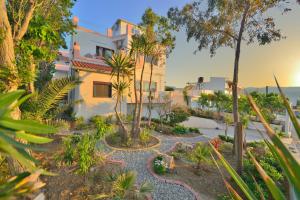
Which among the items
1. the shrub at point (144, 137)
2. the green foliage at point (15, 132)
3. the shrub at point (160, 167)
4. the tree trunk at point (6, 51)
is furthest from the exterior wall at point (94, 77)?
the green foliage at point (15, 132)

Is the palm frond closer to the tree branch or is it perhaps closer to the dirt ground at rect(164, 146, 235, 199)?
the tree branch

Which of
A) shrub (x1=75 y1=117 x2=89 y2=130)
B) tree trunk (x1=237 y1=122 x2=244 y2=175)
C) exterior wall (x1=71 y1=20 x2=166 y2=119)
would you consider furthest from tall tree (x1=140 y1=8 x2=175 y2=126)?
shrub (x1=75 y1=117 x2=89 y2=130)

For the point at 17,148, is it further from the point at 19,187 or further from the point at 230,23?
the point at 230,23

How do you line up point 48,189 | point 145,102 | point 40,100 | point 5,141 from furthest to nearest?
1. point 145,102
2. point 40,100
3. point 48,189
4. point 5,141

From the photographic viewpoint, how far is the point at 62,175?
17.8ft

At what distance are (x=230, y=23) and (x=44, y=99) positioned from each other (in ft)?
30.4

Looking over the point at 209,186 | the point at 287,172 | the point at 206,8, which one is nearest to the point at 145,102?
the point at 206,8

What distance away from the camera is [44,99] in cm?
663

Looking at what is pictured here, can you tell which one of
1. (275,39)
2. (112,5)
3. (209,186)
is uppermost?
(112,5)

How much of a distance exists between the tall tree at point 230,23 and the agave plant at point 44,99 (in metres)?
6.78

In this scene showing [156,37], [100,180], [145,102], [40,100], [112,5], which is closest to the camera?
[100,180]

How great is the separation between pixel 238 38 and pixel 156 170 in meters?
7.23

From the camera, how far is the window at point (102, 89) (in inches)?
582

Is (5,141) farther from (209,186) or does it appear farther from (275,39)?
(275,39)
